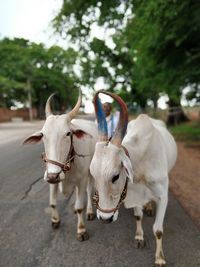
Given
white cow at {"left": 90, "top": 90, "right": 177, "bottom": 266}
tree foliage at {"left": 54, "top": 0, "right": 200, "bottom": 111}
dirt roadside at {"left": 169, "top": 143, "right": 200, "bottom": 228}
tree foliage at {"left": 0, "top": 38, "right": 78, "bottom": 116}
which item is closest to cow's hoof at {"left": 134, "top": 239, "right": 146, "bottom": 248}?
white cow at {"left": 90, "top": 90, "right": 177, "bottom": 266}

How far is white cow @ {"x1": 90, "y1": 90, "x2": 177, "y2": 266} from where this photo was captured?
9.57 ft

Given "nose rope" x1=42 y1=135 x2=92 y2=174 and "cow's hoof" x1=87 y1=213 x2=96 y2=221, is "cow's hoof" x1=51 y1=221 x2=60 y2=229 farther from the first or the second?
"nose rope" x1=42 y1=135 x2=92 y2=174

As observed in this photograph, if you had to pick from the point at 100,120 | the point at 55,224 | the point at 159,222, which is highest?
the point at 100,120

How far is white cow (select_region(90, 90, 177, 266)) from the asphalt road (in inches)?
10.1

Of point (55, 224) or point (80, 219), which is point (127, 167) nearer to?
point (80, 219)

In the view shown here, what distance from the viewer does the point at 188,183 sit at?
21.8ft

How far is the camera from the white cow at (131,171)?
2918 mm

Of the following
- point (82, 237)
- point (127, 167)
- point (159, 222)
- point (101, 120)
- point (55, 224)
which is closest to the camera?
point (127, 167)

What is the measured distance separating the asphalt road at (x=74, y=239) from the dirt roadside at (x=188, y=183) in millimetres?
163

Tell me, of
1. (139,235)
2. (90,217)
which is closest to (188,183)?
(90,217)

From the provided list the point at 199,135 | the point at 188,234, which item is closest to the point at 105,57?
the point at 199,135

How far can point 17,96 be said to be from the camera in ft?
141

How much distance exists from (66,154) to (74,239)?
43.3 inches

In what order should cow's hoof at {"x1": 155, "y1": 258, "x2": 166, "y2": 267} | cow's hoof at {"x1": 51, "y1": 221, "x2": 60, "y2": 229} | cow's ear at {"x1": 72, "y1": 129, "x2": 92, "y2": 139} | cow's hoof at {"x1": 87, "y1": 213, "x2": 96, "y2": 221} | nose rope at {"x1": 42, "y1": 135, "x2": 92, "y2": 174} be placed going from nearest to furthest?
cow's hoof at {"x1": 155, "y1": 258, "x2": 166, "y2": 267}, nose rope at {"x1": 42, "y1": 135, "x2": 92, "y2": 174}, cow's ear at {"x1": 72, "y1": 129, "x2": 92, "y2": 139}, cow's hoof at {"x1": 51, "y1": 221, "x2": 60, "y2": 229}, cow's hoof at {"x1": 87, "y1": 213, "x2": 96, "y2": 221}
